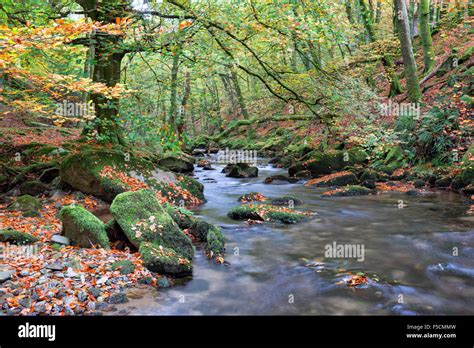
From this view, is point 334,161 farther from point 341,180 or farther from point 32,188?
point 32,188

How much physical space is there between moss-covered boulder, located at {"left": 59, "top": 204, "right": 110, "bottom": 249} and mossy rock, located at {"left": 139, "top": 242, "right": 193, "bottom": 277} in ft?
3.12

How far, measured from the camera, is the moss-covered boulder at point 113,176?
9875mm

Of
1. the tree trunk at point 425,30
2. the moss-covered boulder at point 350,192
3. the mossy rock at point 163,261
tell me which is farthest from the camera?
the tree trunk at point 425,30

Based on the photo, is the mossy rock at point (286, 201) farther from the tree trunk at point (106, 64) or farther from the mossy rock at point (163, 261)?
the mossy rock at point (163, 261)

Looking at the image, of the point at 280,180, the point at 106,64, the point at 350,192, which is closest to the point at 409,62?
the point at 350,192

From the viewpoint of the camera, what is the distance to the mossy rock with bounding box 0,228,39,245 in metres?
5.93

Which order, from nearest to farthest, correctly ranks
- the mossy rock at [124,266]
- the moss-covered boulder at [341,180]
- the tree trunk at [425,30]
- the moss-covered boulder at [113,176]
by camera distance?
the mossy rock at [124,266] < the moss-covered boulder at [113,176] < the moss-covered boulder at [341,180] < the tree trunk at [425,30]

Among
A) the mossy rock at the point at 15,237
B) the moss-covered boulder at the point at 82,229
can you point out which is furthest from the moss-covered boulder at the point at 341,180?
the mossy rock at the point at 15,237

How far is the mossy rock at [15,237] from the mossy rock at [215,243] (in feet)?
10.1

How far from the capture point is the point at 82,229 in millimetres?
6277

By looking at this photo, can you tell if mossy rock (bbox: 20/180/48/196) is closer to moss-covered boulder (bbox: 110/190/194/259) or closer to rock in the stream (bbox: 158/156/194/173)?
moss-covered boulder (bbox: 110/190/194/259)

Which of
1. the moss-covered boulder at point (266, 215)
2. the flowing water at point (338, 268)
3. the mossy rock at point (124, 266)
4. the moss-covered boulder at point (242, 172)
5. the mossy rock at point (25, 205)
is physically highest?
the moss-covered boulder at point (242, 172)

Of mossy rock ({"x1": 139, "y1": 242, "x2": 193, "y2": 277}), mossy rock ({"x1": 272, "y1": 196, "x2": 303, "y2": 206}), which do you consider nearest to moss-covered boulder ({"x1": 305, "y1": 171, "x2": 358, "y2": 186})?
mossy rock ({"x1": 272, "y1": 196, "x2": 303, "y2": 206})
